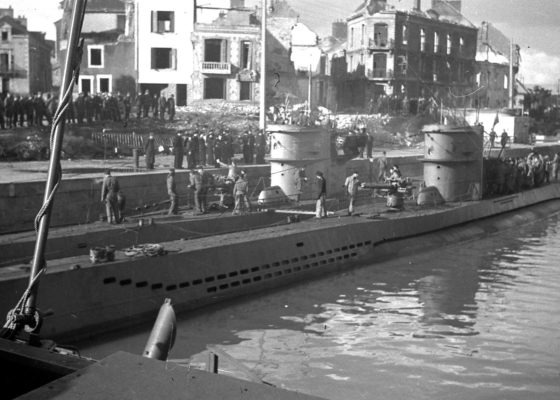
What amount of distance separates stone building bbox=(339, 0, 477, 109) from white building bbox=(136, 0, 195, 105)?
12648mm

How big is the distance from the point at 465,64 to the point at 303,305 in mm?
45664

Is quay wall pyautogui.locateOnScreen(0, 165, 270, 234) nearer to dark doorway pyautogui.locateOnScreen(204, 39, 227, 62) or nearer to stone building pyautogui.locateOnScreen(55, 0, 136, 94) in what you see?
dark doorway pyautogui.locateOnScreen(204, 39, 227, 62)

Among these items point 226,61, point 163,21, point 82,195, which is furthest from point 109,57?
point 82,195

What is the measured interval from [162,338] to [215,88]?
40083 millimetres

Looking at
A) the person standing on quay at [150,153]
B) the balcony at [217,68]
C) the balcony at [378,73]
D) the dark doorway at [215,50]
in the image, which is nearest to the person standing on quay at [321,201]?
the person standing on quay at [150,153]

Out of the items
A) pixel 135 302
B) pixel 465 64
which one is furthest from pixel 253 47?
pixel 135 302

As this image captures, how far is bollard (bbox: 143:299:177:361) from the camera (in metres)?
4.80

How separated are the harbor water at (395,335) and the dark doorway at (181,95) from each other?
28.3m

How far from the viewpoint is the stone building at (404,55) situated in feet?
165

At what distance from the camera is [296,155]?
2081 centimetres

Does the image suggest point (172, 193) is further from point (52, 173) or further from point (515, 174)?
point (52, 173)

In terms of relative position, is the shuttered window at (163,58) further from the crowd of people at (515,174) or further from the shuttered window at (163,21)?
the crowd of people at (515,174)

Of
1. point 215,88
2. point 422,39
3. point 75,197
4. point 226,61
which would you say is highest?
point 422,39

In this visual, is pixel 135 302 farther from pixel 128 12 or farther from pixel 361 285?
pixel 128 12
